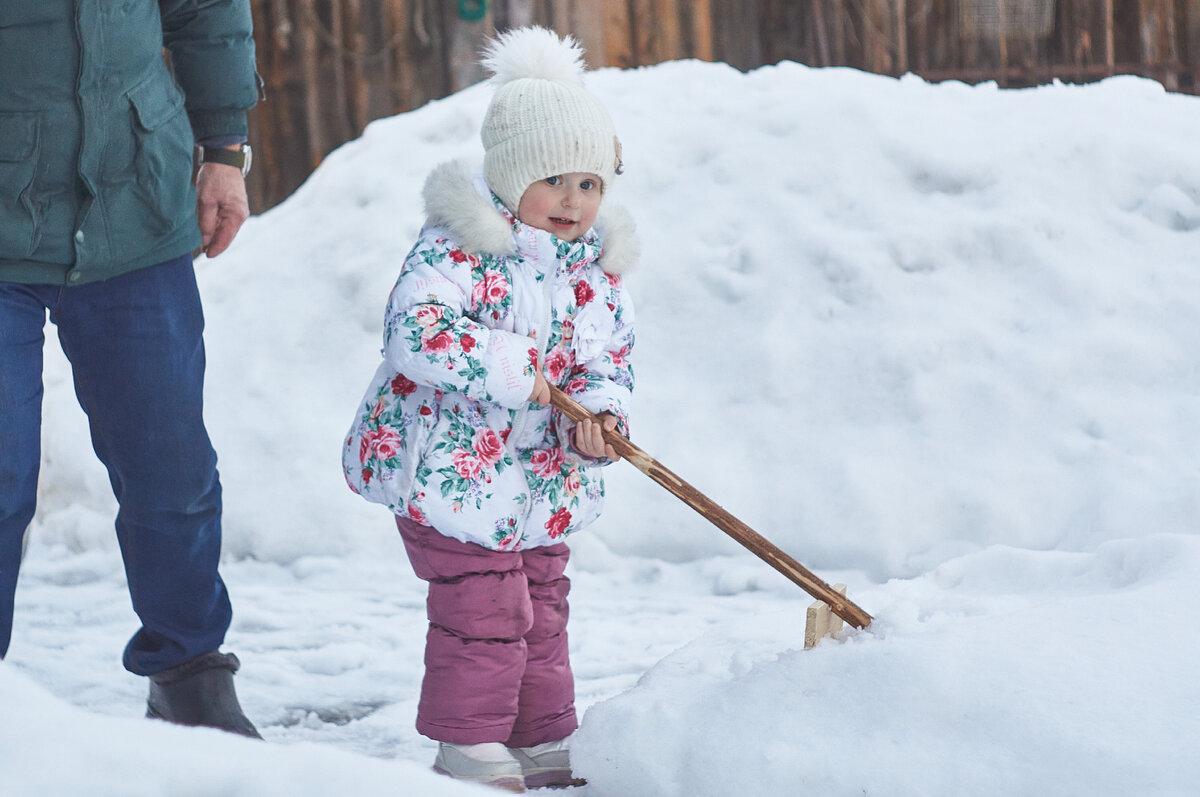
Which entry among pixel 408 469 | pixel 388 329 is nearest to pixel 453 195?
pixel 388 329

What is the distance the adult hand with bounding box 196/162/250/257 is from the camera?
2.48m

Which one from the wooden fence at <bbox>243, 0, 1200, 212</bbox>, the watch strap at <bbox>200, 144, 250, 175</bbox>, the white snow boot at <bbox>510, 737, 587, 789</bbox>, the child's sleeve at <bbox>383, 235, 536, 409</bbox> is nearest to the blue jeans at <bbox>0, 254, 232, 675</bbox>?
the watch strap at <bbox>200, 144, 250, 175</bbox>

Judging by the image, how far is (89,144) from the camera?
6.95 feet

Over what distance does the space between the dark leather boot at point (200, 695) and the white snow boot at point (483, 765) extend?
0.44 m

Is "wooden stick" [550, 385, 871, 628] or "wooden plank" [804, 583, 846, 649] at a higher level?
"wooden stick" [550, 385, 871, 628]

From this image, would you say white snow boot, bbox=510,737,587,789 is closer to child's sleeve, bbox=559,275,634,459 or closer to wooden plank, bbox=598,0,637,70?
child's sleeve, bbox=559,275,634,459

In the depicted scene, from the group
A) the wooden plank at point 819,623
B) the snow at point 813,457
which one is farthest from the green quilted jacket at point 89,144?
the wooden plank at point 819,623

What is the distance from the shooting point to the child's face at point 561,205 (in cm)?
232

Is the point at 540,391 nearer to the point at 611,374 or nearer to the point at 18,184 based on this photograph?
the point at 611,374

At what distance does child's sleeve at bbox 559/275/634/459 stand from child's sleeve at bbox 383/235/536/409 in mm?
178

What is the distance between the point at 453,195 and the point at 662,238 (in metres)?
2.29

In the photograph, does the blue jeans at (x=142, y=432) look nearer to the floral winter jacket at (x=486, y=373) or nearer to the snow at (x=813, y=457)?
the floral winter jacket at (x=486, y=373)

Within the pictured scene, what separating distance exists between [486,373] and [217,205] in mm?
734

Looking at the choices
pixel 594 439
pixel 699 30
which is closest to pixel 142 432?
pixel 594 439
